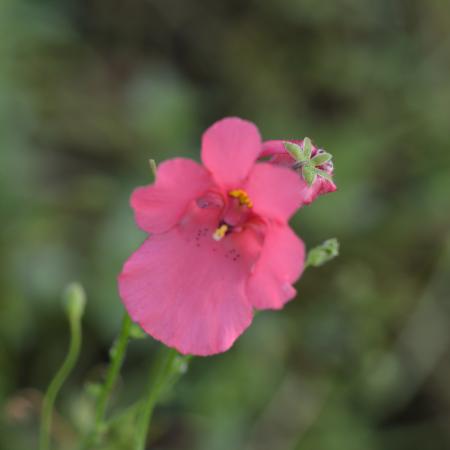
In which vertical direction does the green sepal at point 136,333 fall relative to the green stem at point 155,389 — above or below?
above

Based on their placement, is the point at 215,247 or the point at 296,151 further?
the point at 215,247

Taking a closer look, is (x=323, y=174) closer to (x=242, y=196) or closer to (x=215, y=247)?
(x=242, y=196)

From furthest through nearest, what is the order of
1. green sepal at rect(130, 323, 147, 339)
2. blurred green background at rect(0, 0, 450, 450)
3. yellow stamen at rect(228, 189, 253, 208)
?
blurred green background at rect(0, 0, 450, 450) → green sepal at rect(130, 323, 147, 339) → yellow stamen at rect(228, 189, 253, 208)

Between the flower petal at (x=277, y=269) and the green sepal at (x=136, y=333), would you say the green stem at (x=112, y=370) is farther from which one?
the flower petal at (x=277, y=269)

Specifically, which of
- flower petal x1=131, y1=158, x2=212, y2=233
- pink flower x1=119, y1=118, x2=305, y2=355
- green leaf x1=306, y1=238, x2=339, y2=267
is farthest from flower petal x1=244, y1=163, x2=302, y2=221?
green leaf x1=306, y1=238, x2=339, y2=267

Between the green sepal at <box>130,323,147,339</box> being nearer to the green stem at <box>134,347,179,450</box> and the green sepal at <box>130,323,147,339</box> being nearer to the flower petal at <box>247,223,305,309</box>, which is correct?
the green stem at <box>134,347,179,450</box>

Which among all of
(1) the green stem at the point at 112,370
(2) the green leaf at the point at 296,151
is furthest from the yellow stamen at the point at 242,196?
(1) the green stem at the point at 112,370

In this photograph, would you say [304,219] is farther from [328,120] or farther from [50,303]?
Result: [50,303]

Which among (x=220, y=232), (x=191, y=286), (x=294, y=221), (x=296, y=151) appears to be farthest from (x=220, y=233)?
(x=294, y=221)
